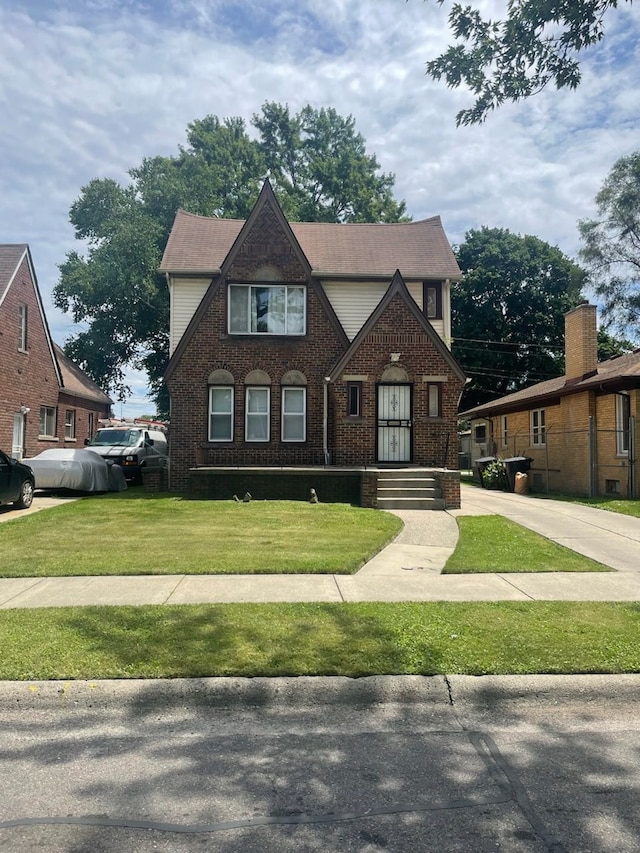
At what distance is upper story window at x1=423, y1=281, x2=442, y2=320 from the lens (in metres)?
20.4

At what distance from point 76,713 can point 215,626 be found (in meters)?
1.56

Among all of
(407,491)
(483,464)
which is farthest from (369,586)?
(483,464)

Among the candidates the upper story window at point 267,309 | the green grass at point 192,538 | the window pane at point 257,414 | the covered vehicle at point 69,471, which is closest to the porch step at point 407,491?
the green grass at point 192,538

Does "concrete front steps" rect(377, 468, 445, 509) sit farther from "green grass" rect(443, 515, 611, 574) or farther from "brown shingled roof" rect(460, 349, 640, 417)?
"brown shingled roof" rect(460, 349, 640, 417)

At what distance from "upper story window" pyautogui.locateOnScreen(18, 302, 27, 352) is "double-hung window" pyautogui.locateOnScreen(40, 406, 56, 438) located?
2960mm

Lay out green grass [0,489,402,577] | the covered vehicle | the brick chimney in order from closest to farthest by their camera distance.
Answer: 1. green grass [0,489,402,577]
2. the covered vehicle
3. the brick chimney

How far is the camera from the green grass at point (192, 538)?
328 inches

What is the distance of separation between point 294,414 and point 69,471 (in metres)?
6.59

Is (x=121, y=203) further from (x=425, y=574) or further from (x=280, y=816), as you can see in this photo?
(x=280, y=816)

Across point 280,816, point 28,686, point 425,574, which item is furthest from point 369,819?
point 425,574

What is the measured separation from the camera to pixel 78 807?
3.22 m

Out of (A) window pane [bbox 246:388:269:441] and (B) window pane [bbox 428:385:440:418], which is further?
(A) window pane [bbox 246:388:269:441]

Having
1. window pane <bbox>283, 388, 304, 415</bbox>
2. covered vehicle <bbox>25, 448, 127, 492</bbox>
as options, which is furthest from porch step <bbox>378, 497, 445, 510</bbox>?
covered vehicle <bbox>25, 448, 127, 492</bbox>

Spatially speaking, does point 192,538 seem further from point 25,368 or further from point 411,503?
point 25,368
